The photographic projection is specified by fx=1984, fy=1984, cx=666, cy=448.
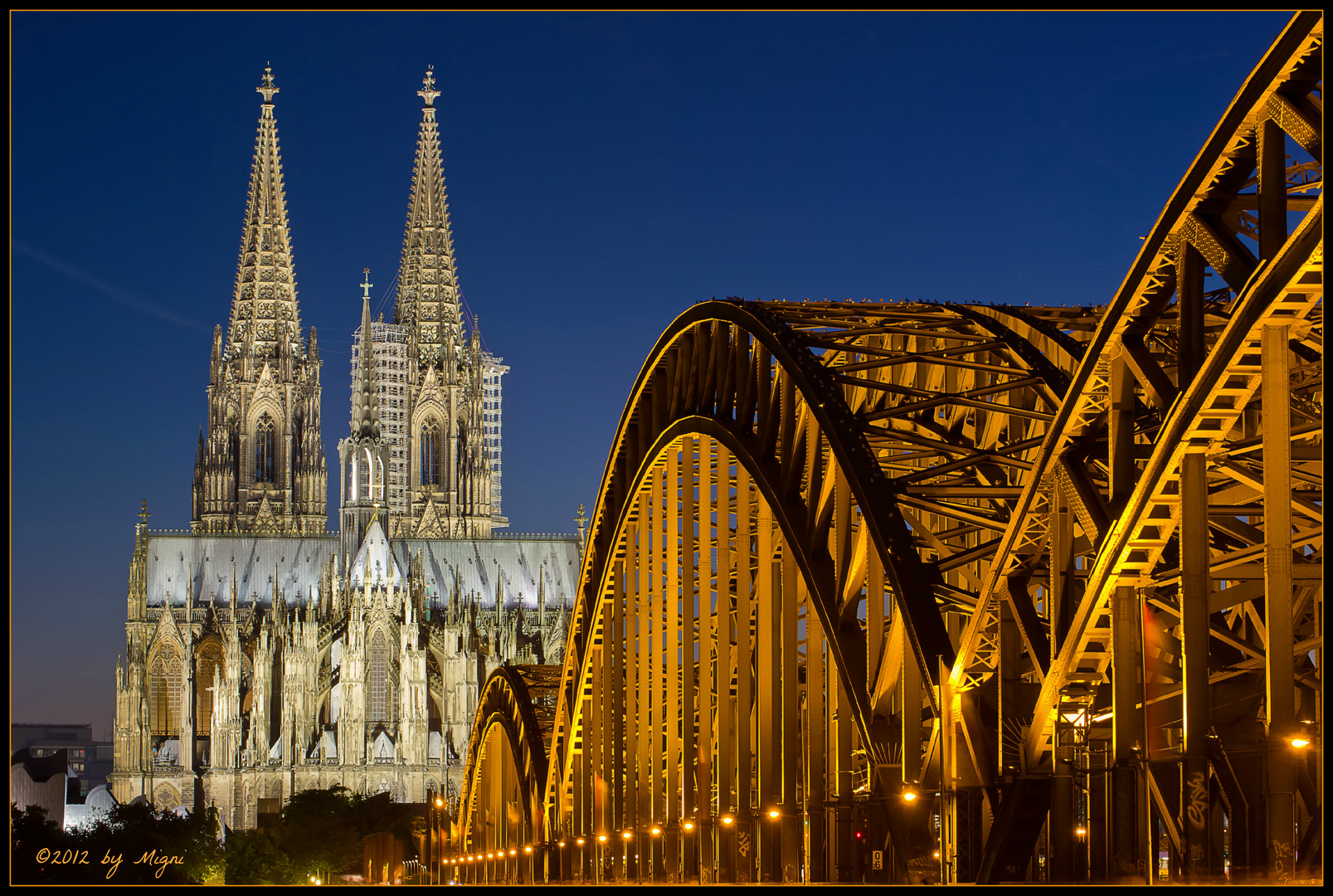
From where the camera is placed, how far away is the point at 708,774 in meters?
32.4

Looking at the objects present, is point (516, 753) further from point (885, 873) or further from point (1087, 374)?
point (1087, 374)

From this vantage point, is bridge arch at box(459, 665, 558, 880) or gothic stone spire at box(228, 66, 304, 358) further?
gothic stone spire at box(228, 66, 304, 358)

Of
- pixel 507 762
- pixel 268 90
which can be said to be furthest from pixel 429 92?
pixel 507 762

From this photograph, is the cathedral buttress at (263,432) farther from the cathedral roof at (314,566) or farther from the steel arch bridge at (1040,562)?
the steel arch bridge at (1040,562)

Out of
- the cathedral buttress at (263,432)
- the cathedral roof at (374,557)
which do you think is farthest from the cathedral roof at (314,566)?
the cathedral buttress at (263,432)

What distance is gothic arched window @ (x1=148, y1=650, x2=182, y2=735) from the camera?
145250mm

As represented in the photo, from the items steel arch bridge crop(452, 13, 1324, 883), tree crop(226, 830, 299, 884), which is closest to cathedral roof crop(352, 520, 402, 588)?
tree crop(226, 830, 299, 884)

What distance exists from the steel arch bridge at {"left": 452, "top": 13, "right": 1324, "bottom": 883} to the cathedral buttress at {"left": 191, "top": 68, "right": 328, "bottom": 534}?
437 feet

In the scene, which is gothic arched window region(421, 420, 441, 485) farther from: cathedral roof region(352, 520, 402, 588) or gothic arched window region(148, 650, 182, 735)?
gothic arched window region(148, 650, 182, 735)

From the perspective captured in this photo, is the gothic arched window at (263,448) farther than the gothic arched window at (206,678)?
Yes

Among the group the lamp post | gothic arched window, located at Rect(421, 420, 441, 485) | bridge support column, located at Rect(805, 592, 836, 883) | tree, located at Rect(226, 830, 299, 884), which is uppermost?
gothic arched window, located at Rect(421, 420, 441, 485)

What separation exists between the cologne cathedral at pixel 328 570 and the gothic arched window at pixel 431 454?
155 mm

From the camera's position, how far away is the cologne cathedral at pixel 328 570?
13525 cm

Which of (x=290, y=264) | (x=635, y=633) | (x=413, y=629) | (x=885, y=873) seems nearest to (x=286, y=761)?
(x=413, y=629)
